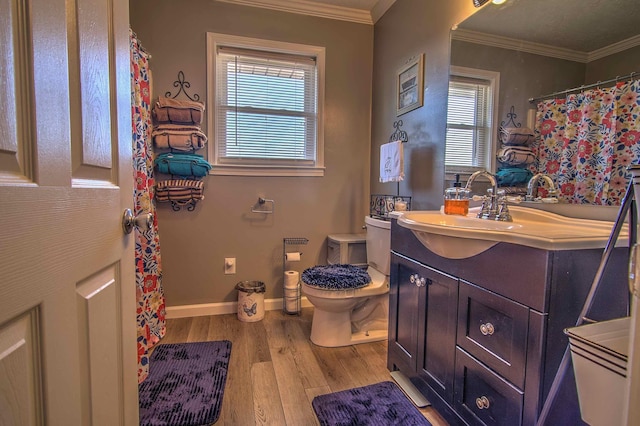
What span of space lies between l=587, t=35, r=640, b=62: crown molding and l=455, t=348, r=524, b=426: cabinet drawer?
1220 mm

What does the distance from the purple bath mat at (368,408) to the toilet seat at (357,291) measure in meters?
0.50

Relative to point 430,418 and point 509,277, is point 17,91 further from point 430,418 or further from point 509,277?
point 430,418

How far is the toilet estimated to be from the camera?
1.90 metres

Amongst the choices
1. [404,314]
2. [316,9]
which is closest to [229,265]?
[404,314]

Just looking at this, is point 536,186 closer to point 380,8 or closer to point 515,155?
point 515,155

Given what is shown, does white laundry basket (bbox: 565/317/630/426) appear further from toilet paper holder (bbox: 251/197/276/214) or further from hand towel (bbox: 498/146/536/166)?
toilet paper holder (bbox: 251/197/276/214)

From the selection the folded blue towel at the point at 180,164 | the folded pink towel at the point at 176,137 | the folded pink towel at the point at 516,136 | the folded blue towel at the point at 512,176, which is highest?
the folded pink towel at the point at 176,137

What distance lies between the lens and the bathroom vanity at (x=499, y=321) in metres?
0.88

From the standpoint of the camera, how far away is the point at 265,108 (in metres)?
2.51

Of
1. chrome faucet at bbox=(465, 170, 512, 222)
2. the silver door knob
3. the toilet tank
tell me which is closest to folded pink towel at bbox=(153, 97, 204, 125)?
the toilet tank

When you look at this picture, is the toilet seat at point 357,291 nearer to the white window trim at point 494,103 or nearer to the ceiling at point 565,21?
the white window trim at point 494,103

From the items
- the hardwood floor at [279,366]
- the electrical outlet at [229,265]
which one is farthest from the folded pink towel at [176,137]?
the hardwood floor at [279,366]

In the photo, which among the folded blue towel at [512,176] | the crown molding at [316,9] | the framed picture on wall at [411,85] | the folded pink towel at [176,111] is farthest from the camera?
the crown molding at [316,9]

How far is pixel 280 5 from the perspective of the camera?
7.86ft
